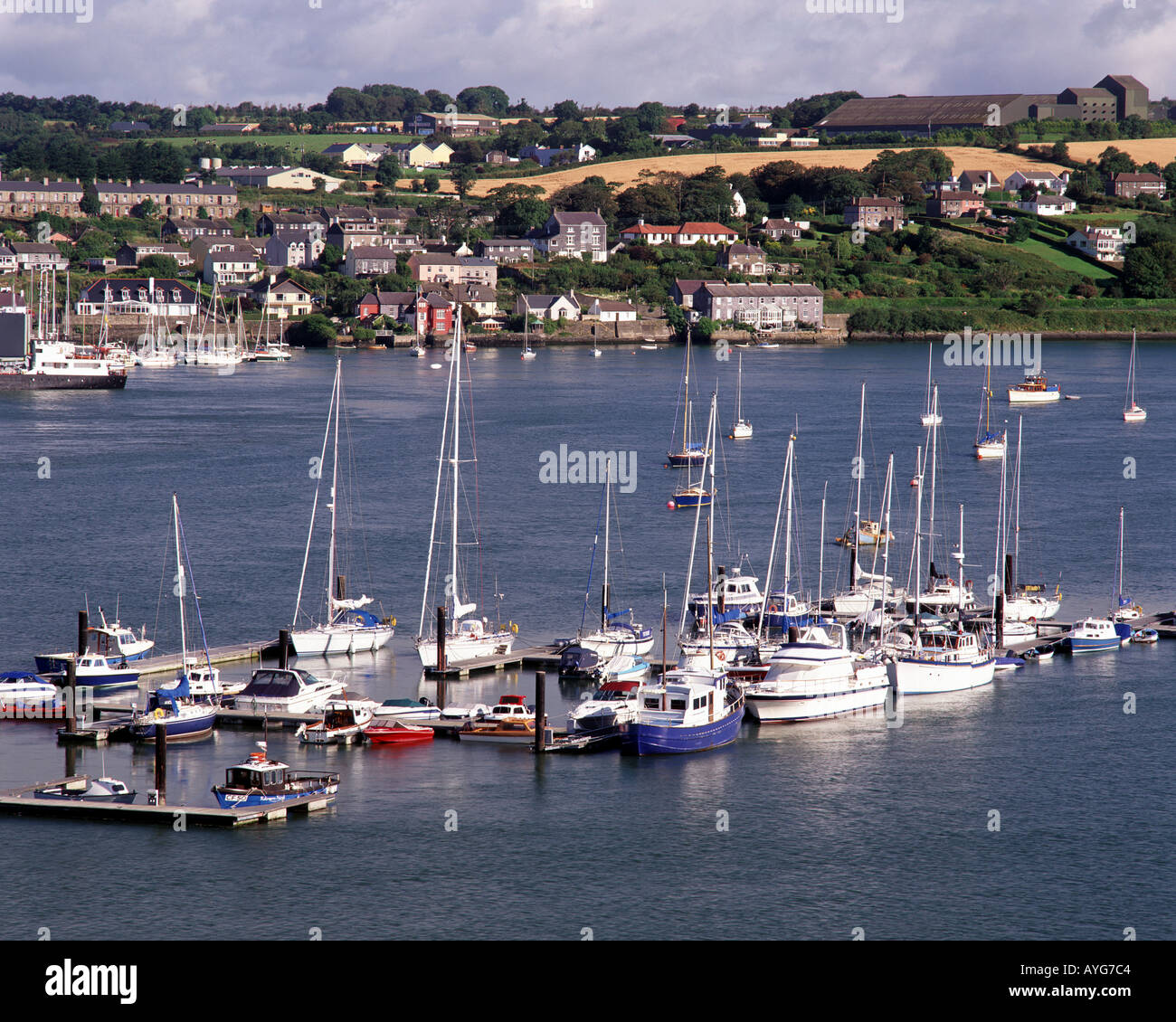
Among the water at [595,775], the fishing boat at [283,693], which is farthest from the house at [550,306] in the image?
the fishing boat at [283,693]

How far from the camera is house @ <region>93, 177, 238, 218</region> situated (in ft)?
371

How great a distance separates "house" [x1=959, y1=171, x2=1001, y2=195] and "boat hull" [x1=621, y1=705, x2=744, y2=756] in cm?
10808

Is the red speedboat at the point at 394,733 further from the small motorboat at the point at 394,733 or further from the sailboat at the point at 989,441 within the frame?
the sailboat at the point at 989,441

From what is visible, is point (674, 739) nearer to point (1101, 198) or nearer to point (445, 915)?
point (445, 915)

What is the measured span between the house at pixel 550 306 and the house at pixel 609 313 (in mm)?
861

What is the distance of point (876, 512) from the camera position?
126 feet

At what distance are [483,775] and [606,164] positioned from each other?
392 ft

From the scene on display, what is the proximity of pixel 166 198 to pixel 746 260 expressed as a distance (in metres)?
42.6

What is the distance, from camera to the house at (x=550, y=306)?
9788 cm

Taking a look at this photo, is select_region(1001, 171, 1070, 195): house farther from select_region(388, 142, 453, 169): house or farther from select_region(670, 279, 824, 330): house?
select_region(388, 142, 453, 169): house

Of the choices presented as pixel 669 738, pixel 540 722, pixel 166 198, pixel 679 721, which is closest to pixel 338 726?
pixel 540 722

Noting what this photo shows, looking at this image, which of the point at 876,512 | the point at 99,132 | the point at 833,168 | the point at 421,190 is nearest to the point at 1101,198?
the point at 833,168

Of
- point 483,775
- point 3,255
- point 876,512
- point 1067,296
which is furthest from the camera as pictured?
point 1067,296

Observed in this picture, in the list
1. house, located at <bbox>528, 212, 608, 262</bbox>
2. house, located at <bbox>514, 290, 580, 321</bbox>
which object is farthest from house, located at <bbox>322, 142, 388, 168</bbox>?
house, located at <bbox>514, 290, 580, 321</bbox>
